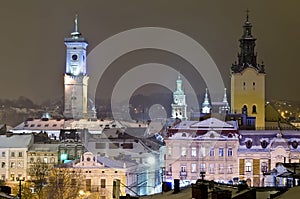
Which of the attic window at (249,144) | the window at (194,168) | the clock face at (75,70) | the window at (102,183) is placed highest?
the clock face at (75,70)

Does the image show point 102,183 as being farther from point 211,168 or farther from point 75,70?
point 75,70

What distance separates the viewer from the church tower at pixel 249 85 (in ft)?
208

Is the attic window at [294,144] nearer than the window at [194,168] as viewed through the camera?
No

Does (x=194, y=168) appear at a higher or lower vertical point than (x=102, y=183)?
higher

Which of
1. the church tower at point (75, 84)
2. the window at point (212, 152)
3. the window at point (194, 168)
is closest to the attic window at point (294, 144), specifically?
the window at point (212, 152)

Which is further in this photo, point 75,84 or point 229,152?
point 75,84

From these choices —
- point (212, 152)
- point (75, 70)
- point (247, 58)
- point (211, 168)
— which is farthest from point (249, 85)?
point (75, 70)

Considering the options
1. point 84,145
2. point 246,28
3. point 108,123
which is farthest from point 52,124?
point 246,28

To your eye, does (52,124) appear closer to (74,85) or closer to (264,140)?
(74,85)

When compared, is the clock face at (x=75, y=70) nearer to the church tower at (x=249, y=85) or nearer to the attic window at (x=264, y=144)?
the church tower at (x=249, y=85)

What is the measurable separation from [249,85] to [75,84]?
66747 millimetres

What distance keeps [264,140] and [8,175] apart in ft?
87.0

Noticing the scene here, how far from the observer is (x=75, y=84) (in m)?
127

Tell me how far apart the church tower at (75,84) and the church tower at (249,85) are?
64643mm
